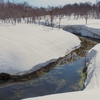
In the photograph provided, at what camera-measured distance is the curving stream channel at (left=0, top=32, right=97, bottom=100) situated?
33.5ft

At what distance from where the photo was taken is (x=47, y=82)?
11.9 m

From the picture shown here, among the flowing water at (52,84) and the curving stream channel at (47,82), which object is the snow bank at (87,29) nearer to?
the curving stream channel at (47,82)

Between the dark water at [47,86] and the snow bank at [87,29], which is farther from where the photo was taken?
the snow bank at [87,29]

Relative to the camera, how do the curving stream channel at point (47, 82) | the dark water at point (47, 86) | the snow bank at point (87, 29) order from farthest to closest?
the snow bank at point (87, 29) → the curving stream channel at point (47, 82) → the dark water at point (47, 86)

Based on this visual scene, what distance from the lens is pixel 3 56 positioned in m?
13.1

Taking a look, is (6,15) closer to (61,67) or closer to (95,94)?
(61,67)

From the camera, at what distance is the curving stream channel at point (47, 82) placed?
10.2m

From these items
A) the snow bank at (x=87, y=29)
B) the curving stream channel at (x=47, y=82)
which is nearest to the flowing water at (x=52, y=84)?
the curving stream channel at (x=47, y=82)

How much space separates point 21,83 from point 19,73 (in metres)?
1.14

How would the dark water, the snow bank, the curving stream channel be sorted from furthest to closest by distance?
the snow bank, the curving stream channel, the dark water

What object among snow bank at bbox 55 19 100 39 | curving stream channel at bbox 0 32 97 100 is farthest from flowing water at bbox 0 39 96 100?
snow bank at bbox 55 19 100 39

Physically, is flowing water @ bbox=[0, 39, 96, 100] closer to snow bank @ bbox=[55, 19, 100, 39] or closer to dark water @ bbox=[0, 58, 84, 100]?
dark water @ bbox=[0, 58, 84, 100]

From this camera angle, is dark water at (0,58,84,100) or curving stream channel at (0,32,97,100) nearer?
dark water at (0,58,84,100)

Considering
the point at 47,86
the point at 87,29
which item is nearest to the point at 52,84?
the point at 47,86
